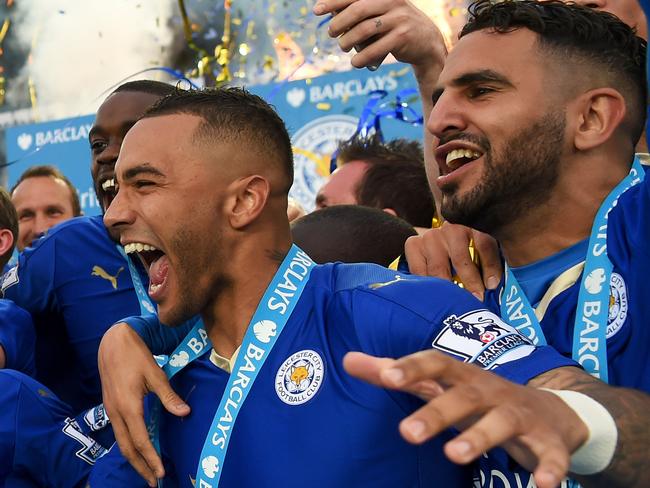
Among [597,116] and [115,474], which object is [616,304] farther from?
[115,474]

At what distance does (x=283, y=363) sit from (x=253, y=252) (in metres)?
0.33

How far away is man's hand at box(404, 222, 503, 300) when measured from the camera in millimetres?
2494

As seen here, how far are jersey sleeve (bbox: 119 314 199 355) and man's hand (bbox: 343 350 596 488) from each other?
1.21 metres

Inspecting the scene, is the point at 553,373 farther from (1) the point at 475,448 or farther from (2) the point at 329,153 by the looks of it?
(2) the point at 329,153

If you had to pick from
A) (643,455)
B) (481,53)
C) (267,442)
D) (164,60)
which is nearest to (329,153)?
(481,53)

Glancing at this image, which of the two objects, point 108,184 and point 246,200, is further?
point 108,184

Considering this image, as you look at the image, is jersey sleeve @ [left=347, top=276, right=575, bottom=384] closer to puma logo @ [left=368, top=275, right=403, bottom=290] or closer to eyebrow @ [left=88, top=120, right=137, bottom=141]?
puma logo @ [left=368, top=275, right=403, bottom=290]

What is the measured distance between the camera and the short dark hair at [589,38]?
2.38 metres

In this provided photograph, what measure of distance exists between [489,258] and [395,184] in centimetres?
184

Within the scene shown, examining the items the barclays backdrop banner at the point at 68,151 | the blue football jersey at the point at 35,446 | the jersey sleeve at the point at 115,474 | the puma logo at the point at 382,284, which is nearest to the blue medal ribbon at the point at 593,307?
the puma logo at the point at 382,284

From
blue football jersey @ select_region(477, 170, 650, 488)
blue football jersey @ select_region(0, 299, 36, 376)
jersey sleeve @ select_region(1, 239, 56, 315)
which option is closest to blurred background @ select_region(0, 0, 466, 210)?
jersey sleeve @ select_region(1, 239, 56, 315)

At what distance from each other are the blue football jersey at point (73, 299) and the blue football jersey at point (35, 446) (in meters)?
0.45

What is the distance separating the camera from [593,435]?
1489 mm

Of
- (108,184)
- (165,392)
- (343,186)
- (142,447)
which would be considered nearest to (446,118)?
(165,392)
